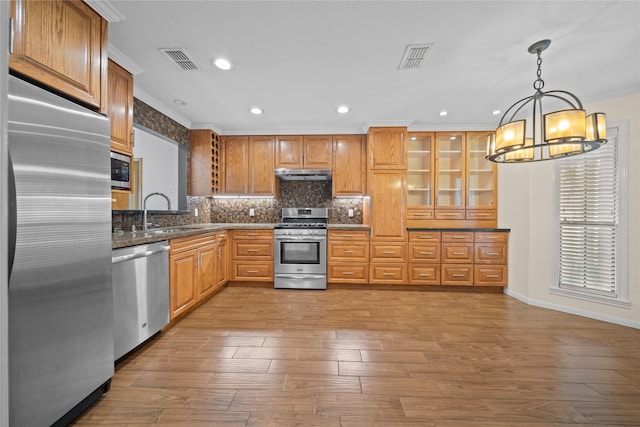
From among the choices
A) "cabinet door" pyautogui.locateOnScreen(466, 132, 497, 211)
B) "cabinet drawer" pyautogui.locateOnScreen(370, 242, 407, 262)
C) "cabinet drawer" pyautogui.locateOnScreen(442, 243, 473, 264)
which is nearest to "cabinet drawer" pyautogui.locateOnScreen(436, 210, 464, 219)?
"cabinet door" pyautogui.locateOnScreen(466, 132, 497, 211)

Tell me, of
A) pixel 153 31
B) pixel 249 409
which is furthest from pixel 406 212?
pixel 153 31

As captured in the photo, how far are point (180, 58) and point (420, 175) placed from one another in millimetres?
3418

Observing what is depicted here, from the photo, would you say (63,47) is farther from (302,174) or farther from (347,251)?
(347,251)

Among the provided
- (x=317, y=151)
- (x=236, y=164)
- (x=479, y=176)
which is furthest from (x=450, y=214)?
(x=236, y=164)

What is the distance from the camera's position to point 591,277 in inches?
112

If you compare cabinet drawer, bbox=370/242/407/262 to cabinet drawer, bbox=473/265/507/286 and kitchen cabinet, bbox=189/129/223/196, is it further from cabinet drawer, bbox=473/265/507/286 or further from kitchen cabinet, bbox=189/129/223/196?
kitchen cabinet, bbox=189/129/223/196

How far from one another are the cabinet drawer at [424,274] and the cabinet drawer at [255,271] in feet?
6.73

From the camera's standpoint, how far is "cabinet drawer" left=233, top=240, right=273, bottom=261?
3852 mm

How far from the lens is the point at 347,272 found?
3.80 meters

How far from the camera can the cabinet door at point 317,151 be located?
13.5 feet

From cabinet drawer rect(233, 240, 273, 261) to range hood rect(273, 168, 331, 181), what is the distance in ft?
3.65

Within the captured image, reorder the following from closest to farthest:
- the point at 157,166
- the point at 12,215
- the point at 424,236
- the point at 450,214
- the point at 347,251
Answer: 1. the point at 12,215
2. the point at 157,166
3. the point at 424,236
4. the point at 347,251
5. the point at 450,214

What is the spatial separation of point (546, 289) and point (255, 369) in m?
3.45

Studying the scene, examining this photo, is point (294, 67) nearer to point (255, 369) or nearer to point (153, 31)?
point (153, 31)
